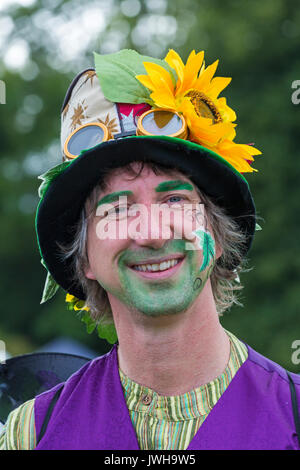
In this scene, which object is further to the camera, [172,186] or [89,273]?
[89,273]

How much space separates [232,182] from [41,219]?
82 centimetres

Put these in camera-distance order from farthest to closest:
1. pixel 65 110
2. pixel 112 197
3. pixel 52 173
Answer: pixel 65 110 < pixel 52 173 < pixel 112 197

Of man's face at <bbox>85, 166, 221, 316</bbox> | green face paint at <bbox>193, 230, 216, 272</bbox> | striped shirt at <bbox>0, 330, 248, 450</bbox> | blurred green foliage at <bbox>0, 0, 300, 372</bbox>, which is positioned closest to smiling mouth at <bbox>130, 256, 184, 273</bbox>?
man's face at <bbox>85, 166, 221, 316</bbox>

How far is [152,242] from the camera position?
99.9 inches

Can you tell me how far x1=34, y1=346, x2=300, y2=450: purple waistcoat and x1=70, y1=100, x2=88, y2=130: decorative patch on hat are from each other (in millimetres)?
1005

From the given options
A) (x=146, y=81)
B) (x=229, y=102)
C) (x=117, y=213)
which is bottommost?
(x=117, y=213)

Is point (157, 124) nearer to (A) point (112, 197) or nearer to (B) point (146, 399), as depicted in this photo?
(A) point (112, 197)

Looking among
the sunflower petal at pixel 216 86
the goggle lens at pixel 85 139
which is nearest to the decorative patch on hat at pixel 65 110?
the goggle lens at pixel 85 139

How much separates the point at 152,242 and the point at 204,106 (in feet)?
2.24

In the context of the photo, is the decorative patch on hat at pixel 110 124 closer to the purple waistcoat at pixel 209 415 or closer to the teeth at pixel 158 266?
the teeth at pixel 158 266

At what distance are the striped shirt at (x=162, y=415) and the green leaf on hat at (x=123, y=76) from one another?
108 centimetres

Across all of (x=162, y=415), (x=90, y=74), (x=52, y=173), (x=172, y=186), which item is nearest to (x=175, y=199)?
(x=172, y=186)
